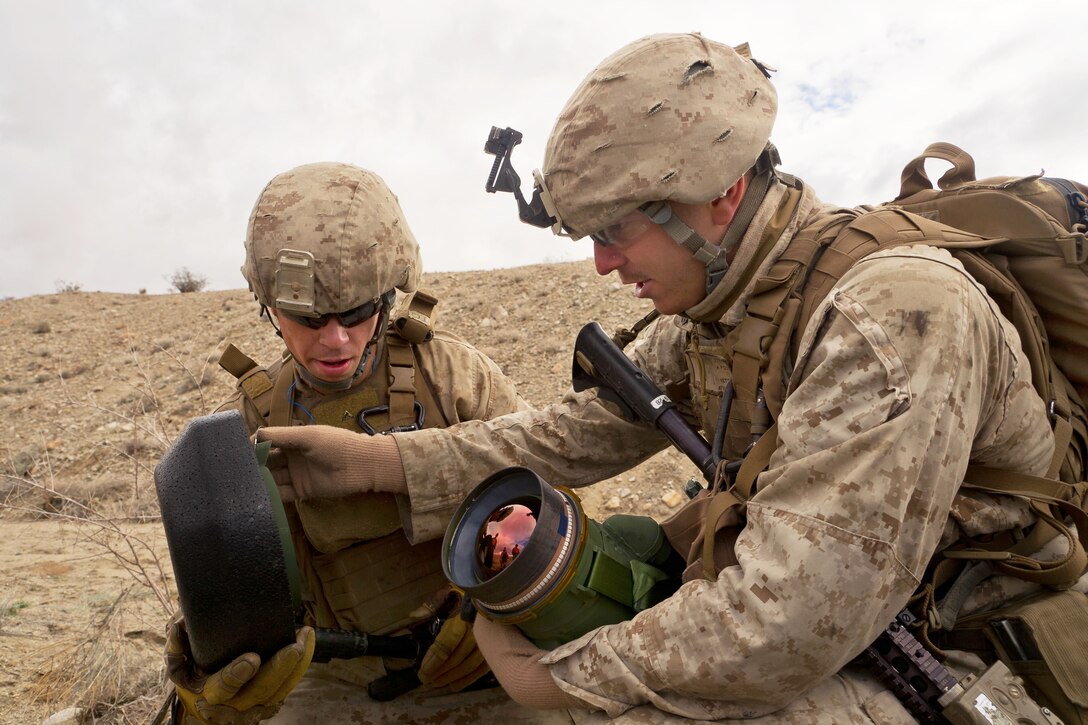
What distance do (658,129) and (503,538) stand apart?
1.29m

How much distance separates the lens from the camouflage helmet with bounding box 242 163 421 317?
294 cm

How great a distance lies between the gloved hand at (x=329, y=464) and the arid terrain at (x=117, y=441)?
1.46 metres

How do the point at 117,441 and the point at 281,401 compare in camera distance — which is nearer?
the point at 281,401

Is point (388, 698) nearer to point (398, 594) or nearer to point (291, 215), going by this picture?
point (398, 594)

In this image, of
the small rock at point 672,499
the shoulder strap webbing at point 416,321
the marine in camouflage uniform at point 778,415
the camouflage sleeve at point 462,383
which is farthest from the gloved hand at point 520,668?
the small rock at point 672,499

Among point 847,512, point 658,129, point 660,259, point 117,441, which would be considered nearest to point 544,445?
point 660,259

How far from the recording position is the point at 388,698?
3297mm

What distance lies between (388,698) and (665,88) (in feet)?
8.50

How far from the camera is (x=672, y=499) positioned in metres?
6.91

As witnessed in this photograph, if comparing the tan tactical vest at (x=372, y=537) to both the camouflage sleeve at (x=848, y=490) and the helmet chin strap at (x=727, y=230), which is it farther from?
the camouflage sleeve at (x=848, y=490)

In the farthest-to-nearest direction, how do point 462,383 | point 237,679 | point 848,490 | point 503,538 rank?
point 462,383
point 503,538
point 237,679
point 848,490

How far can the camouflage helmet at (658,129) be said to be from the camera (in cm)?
231

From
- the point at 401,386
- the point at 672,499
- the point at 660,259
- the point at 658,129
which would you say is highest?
the point at 658,129

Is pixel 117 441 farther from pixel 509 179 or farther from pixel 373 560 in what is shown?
pixel 509 179
